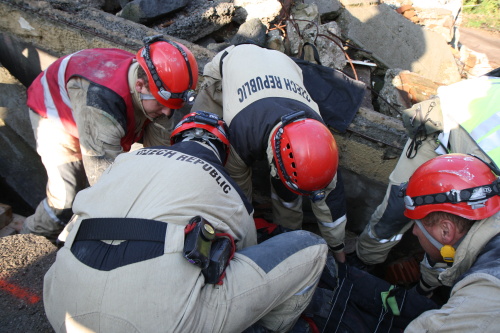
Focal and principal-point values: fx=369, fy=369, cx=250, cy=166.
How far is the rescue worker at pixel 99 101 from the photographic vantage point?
267 centimetres

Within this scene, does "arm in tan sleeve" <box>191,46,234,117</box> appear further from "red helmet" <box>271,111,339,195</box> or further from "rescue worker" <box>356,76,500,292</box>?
"rescue worker" <box>356,76,500,292</box>

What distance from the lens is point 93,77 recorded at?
2727mm

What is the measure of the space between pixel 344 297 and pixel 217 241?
3.99ft

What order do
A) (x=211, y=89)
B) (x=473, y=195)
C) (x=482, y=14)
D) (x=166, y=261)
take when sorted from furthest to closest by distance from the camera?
(x=482, y=14) < (x=211, y=89) < (x=473, y=195) < (x=166, y=261)

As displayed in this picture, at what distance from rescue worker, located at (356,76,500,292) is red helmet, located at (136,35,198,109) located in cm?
176

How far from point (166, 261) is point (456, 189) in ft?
4.88

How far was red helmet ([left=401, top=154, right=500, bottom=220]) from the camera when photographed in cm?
187

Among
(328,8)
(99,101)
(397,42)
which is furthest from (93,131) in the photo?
(397,42)

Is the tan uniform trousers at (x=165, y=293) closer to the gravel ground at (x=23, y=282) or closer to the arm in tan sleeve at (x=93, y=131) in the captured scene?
the gravel ground at (x=23, y=282)

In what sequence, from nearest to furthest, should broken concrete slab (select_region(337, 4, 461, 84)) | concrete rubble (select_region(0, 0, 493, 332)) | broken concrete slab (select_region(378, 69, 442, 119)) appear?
concrete rubble (select_region(0, 0, 493, 332)), broken concrete slab (select_region(378, 69, 442, 119)), broken concrete slab (select_region(337, 4, 461, 84))

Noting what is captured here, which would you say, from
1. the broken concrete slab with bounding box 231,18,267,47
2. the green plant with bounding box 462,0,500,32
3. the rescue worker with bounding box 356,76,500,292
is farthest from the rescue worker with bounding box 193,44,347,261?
the green plant with bounding box 462,0,500,32

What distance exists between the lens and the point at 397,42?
582cm

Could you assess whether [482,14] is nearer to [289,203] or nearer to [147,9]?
[147,9]

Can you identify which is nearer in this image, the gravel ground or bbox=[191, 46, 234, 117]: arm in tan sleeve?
the gravel ground
